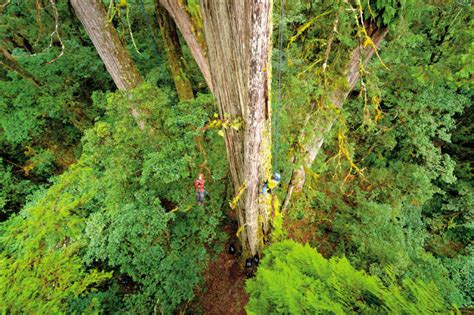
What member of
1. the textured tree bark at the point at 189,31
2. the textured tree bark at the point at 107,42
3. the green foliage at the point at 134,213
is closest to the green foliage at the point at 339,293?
the green foliage at the point at 134,213

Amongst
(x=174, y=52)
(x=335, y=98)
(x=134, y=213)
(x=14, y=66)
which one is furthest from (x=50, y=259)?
(x=14, y=66)

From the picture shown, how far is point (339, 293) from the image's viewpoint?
209 cm

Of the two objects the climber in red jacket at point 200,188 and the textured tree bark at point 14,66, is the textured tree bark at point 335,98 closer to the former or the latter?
the climber in red jacket at point 200,188

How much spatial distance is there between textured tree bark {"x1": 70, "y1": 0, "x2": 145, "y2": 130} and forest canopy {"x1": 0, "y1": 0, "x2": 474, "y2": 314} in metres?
0.03

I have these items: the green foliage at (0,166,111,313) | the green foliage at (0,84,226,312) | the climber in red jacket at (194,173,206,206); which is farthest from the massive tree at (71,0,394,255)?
the green foliage at (0,166,111,313)

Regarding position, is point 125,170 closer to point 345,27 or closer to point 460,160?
point 345,27

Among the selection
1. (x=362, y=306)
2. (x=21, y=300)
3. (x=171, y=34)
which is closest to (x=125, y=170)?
(x=21, y=300)

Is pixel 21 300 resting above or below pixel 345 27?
below

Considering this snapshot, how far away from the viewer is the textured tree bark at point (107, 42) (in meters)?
3.76

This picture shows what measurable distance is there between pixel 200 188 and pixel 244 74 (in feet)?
7.44

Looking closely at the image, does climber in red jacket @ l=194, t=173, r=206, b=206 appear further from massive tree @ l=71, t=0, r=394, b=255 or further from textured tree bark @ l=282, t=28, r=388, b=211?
textured tree bark @ l=282, t=28, r=388, b=211

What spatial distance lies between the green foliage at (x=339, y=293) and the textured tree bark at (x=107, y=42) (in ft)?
10.0

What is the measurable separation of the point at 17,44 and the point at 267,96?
9633 mm

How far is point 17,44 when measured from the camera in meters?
7.56
